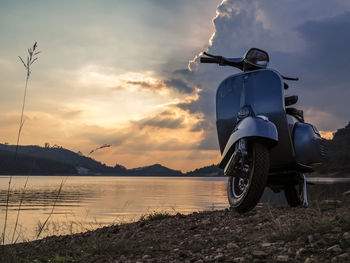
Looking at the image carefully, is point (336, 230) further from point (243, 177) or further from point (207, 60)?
point (207, 60)

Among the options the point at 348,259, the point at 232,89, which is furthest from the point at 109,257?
the point at 232,89

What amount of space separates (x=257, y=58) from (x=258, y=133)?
1400 millimetres

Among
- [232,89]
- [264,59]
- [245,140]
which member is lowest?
[245,140]

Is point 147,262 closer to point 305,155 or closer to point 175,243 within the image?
point 175,243

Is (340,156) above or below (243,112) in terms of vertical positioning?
above

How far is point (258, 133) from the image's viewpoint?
3.94 meters

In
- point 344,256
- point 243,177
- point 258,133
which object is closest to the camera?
point 344,256

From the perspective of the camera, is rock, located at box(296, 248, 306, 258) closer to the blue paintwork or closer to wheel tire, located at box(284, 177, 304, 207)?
the blue paintwork

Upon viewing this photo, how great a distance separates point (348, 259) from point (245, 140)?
1.83m

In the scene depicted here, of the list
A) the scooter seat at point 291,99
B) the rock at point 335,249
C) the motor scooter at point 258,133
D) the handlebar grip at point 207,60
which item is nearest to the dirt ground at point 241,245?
the rock at point 335,249

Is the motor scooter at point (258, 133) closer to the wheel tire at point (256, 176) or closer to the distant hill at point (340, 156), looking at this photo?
the wheel tire at point (256, 176)

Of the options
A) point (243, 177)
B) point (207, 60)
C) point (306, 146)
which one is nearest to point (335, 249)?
point (243, 177)

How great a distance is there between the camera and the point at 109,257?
11.4 ft

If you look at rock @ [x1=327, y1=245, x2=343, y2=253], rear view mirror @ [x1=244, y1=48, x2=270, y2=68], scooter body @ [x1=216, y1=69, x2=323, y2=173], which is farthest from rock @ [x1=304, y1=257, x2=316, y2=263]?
rear view mirror @ [x1=244, y1=48, x2=270, y2=68]
